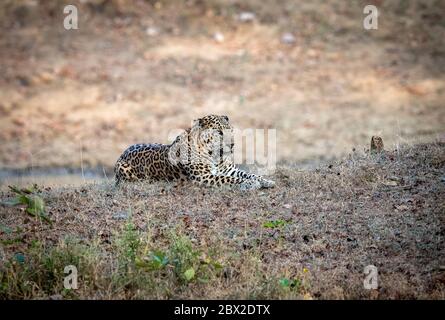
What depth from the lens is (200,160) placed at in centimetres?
1138

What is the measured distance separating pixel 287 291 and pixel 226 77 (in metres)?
16.5

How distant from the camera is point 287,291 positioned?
730cm

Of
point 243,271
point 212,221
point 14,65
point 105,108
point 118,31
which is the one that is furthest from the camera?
point 118,31

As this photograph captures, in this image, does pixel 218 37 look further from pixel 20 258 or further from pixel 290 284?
pixel 290 284

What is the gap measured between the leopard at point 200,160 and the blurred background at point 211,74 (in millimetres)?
6443

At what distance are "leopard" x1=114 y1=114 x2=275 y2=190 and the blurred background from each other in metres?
6.44

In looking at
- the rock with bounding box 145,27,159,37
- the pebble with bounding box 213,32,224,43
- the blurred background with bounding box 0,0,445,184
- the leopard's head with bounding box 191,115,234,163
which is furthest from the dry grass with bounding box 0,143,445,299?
the rock with bounding box 145,27,159,37

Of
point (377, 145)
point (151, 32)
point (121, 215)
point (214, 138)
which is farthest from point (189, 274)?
point (151, 32)

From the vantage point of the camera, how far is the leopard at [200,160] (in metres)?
11.2

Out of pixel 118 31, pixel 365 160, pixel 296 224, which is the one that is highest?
pixel 118 31

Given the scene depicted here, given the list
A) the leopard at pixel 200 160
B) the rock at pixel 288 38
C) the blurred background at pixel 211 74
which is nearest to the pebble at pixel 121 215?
the leopard at pixel 200 160

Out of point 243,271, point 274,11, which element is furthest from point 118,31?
point 243,271
